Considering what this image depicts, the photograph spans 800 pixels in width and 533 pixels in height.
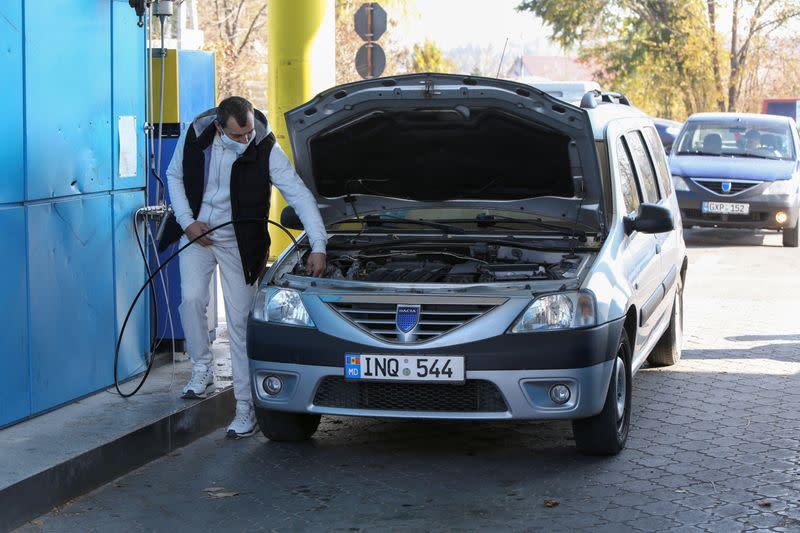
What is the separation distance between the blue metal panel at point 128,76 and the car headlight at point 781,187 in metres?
11.5

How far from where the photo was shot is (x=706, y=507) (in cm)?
576

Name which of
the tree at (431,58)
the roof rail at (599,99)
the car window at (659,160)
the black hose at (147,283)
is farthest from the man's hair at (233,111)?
the tree at (431,58)

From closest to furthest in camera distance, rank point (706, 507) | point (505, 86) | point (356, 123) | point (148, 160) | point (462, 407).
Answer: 1. point (706, 507)
2. point (462, 407)
3. point (505, 86)
4. point (356, 123)
5. point (148, 160)

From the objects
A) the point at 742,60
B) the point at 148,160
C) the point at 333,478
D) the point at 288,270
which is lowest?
the point at 333,478

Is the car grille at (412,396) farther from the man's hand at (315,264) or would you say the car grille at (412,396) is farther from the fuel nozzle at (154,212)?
the fuel nozzle at (154,212)

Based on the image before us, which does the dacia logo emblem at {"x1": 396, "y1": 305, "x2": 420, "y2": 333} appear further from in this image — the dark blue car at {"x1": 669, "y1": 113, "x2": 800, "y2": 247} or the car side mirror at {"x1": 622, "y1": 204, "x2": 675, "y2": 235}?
the dark blue car at {"x1": 669, "y1": 113, "x2": 800, "y2": 247}

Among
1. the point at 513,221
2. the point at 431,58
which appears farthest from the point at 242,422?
the point at 431,58

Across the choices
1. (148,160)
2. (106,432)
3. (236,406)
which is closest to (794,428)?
(236,406)

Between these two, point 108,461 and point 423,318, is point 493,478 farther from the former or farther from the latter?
point 108,461

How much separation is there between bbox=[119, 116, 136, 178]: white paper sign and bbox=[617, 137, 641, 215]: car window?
9.75 ft

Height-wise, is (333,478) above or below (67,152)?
below

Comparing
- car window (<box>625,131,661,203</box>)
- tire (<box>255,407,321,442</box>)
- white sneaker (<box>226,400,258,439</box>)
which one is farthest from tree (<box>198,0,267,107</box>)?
tire (<box>255,407,321,442</box>)

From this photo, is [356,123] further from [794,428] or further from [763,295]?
[763,295]

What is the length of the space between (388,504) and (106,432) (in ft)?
5.40
